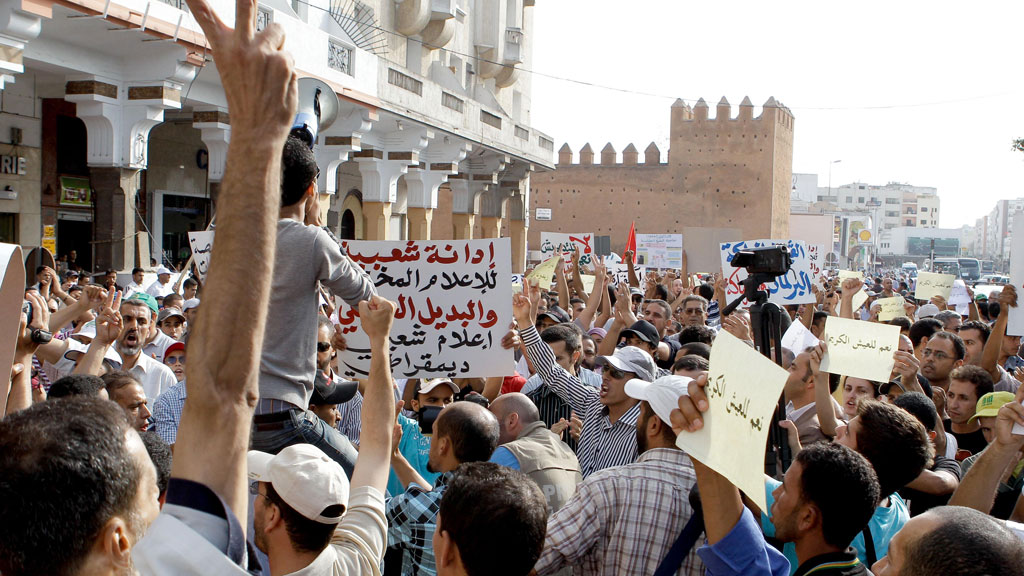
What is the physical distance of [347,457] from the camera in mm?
3287

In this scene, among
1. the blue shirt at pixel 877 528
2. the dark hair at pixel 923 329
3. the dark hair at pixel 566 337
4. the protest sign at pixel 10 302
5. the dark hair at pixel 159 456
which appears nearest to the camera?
the protest sign at pixel 10 302

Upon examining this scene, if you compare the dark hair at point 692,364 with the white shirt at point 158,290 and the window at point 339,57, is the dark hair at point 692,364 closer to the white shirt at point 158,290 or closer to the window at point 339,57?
the white shirt at point 158,290

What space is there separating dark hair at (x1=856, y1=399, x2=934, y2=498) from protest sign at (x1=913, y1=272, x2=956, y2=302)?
32.1ft

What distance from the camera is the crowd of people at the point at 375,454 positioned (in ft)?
4.53

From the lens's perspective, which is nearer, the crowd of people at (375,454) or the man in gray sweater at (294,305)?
the crowd of people at (375,454)

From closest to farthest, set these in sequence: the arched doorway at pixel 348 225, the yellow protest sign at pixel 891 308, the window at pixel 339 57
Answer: the yellow protest sign at pixel 891 308 → the window at pixel 339 57 → the arched doorway at pixel 348 225

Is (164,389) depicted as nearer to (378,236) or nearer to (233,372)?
(233,372)

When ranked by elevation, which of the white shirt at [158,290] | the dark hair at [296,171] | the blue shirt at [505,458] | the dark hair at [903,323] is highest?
the dark hair at [296,171]

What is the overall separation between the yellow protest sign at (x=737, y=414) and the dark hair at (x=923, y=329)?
6.12 meters

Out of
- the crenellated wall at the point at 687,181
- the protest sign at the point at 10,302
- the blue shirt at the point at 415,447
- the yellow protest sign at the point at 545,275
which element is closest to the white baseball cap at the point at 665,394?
the protest sign at the point at 10,302

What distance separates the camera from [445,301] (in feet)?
16.8

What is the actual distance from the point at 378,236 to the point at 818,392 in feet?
46.5

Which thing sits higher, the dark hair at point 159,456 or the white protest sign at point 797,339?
the white protest sign at point 797,339

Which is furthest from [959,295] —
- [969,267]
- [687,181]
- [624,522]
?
[969,267]
